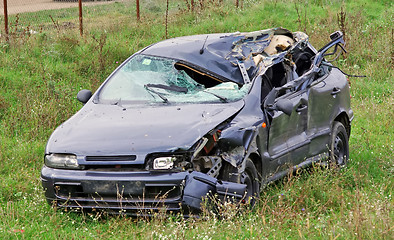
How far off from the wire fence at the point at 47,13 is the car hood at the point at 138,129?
7.12m

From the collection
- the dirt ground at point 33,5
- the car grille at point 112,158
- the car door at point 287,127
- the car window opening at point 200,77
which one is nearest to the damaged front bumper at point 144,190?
the car grille at point 112,158

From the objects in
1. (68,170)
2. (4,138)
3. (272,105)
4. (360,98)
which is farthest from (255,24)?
(68,170)

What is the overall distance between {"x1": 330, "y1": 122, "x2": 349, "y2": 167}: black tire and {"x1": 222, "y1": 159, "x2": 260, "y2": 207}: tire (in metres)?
1.99

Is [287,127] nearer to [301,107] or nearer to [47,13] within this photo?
[301,107]

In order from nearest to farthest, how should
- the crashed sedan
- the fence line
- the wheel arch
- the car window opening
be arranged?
the crashed sedan, the car window opening, the wheel arch, the fence line

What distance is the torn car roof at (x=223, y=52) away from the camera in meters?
7.30

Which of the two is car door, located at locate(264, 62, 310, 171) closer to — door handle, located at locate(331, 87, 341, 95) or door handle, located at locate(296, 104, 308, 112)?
door handle, located at locate(296, 104, 308, 112)

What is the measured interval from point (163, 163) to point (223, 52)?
2.27 m

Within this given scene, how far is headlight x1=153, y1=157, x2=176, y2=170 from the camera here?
5.65 m

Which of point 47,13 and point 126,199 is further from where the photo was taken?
point 47,13

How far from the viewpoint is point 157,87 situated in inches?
278

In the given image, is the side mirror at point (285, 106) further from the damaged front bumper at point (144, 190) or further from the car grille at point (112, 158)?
the car grille at point (112, 158)

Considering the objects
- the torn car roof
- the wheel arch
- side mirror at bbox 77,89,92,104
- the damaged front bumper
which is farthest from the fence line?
the damaged front bumper

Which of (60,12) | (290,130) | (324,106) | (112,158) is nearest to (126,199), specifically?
(112,158)
